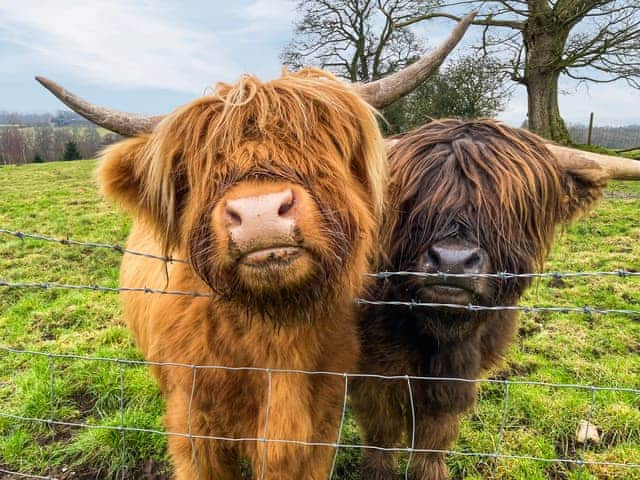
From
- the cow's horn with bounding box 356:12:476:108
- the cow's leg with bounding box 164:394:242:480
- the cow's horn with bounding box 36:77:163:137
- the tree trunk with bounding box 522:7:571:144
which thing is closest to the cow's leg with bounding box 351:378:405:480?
the cow's leg with bounding box 164:394:242:480

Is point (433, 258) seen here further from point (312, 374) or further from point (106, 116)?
point (106, 116)

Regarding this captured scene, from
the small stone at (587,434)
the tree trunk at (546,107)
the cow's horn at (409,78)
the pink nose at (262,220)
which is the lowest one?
the small stone at (587,434)

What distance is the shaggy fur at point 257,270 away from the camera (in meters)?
1.32

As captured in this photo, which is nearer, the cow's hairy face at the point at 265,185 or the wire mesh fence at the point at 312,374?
the cow's hairy face at the point at 265,185

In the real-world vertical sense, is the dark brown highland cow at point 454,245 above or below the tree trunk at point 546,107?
below

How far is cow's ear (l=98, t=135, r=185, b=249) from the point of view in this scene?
150 centimetres

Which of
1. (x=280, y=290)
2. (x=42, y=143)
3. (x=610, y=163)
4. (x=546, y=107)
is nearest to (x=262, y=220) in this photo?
(x=280, y=290)

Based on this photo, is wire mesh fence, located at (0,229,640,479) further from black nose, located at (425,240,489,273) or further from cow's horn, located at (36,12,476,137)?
cow's horn, located at (36,12,476,137)

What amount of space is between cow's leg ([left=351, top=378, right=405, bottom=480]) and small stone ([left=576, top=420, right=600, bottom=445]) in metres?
1.18

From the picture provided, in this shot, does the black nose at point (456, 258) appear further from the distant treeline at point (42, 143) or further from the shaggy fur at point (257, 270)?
the distant treeline at point (42, 143)

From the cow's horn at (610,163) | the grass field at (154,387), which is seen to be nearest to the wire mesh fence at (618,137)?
the grass field at (154,387)

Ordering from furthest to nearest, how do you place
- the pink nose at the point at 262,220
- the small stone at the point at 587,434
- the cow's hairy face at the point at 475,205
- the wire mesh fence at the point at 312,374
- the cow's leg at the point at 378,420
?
the small stone at the point at 587,434 → the cow's leg at the point at 378,420 → the cow's hairy face at the point at 475,205 → the wire mesh fence at the point at 312,374 → the pink nose at the point at 262,220

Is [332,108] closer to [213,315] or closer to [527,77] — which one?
[213,315]

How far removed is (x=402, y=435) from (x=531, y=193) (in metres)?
1.55
